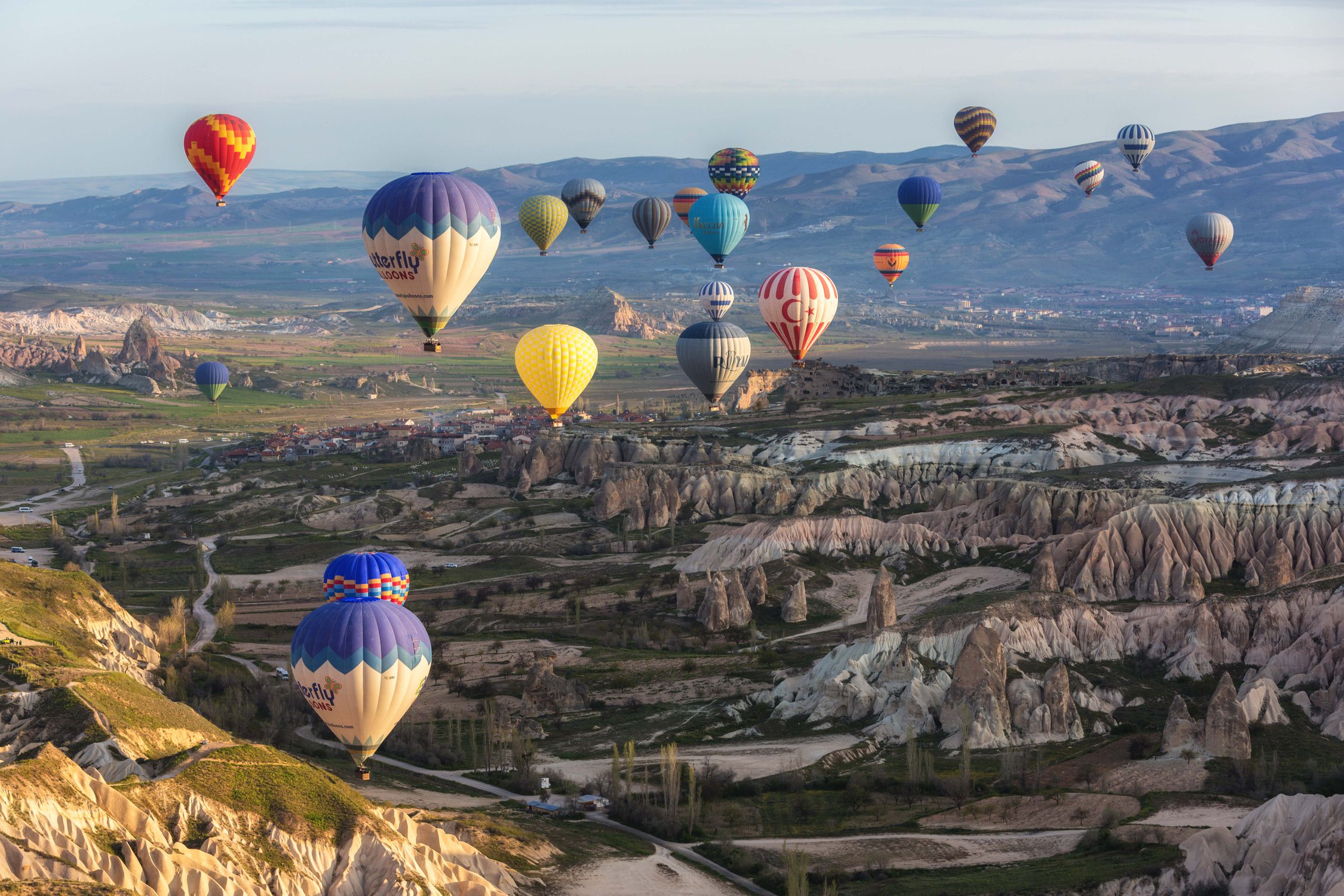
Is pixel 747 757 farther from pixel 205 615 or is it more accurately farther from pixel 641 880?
pixel 205 615

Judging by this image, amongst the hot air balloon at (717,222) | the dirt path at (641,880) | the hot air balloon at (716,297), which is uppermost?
the hot air balloon at (717,222)

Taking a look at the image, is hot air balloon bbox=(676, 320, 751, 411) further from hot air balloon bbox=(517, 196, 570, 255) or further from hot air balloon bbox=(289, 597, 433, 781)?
hot air balloon bbox=(289, 597, 433, 781)

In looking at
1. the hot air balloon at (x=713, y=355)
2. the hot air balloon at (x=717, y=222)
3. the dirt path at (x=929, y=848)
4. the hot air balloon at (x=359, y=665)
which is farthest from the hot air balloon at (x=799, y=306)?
the hot air balloon at (x=359, y=665)

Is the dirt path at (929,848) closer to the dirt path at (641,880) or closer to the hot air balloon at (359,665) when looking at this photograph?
the dirt path at (641,880)

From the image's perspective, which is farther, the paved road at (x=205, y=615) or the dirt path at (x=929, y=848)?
the paved road at (x=205, y=615)

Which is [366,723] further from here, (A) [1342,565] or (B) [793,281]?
(B) [793,281]

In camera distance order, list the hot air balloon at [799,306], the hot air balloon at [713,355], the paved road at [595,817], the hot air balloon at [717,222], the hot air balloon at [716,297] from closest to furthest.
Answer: the paved road at [595,817], the hot air balloon at [713,355], the hot air balloon at [799,306], the hot air balloon at [717,222], the hot air balloon at [716,297]

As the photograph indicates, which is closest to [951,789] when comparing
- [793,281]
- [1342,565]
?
[1342,565]

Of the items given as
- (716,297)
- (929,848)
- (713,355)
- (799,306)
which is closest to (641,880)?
(929,848)
